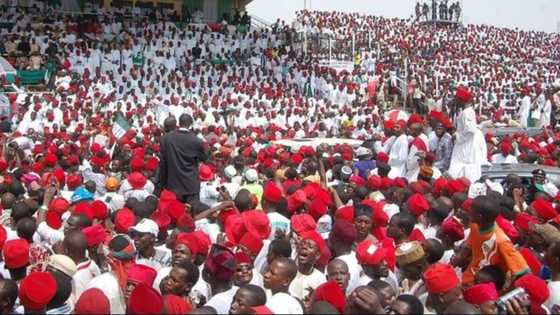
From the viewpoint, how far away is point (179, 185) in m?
6.66

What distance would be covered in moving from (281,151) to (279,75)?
13.8m

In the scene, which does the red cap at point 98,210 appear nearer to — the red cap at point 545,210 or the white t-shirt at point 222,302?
the white t-shirt at point 222,302

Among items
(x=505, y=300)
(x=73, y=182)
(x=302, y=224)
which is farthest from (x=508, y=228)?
(x=73, y=182)

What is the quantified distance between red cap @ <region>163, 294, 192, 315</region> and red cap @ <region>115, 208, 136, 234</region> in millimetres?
1833

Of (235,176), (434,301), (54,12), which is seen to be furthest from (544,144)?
(54,12)

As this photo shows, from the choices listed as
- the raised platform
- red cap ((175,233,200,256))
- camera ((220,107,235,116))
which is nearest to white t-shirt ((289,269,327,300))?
red cap ((175,233,200,256))

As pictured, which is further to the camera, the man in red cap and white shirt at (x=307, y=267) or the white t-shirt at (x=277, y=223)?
the white t-shirt at (x=277, y=223)

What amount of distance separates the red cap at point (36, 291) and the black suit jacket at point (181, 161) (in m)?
3.04

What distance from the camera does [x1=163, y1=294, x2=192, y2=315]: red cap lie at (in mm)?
3275

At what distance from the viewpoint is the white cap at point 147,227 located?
493cm

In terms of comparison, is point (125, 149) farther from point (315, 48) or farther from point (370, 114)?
point (315, 48)

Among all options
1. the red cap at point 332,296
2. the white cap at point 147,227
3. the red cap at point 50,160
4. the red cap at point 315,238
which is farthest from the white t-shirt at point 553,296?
the red cap at point 50,160

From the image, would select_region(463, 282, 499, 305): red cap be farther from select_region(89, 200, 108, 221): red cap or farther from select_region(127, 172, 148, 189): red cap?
select_region(127, 172, 148, 189): red cap

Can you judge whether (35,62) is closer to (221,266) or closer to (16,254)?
(16,254)
